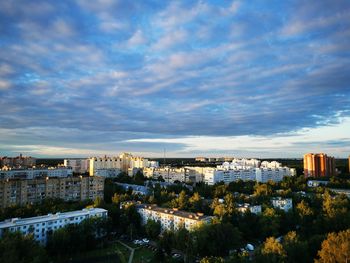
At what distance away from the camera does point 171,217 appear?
71.8ft

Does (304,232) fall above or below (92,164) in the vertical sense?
below

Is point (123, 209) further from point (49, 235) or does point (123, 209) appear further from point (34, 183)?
point (34, 183)

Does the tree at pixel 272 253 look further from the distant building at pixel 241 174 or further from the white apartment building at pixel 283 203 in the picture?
the distant building at pixel 241 174

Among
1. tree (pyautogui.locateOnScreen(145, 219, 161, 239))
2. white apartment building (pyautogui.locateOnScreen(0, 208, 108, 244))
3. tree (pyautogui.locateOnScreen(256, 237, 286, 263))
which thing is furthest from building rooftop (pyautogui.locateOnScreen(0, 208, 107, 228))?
tree (pyautogui.locateOnScreen(256, 237, 286, 263))

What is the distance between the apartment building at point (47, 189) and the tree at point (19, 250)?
1263 cm

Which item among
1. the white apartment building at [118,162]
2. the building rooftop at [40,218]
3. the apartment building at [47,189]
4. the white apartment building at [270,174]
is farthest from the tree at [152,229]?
the white apartment building at [270,174]

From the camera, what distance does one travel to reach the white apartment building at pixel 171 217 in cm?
2034

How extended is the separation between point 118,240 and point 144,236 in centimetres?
175

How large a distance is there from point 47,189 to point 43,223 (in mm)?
10288

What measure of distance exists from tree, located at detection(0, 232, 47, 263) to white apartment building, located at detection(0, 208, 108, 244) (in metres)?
2.89

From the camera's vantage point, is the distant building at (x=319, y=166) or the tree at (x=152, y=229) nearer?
the tree at (x=152, y=229)

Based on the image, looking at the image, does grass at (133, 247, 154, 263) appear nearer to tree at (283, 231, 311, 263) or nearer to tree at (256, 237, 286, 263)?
tree at (256, 237, 286, 263)

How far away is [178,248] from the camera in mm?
17016

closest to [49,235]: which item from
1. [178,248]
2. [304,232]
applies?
[178,248]
